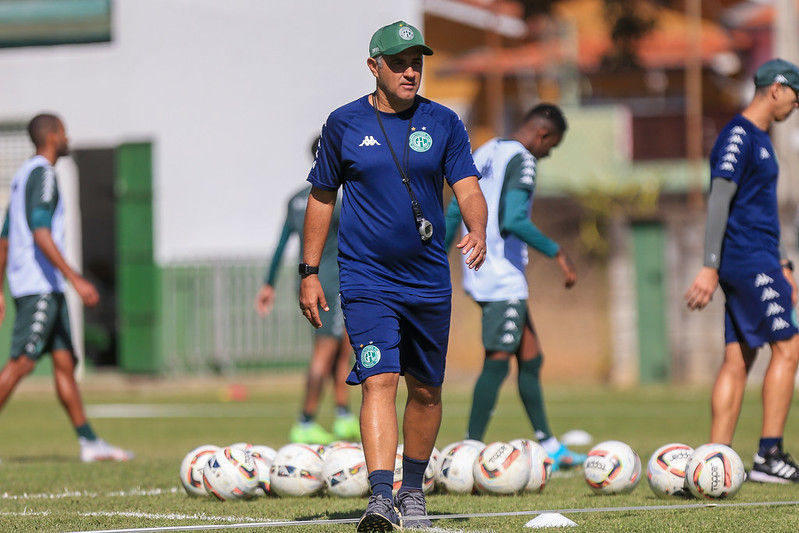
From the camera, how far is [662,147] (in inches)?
→ 1174

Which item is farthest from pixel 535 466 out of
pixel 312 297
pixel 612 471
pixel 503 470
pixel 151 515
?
pixel 151 515

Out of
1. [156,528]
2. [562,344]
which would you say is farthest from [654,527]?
[562,344]

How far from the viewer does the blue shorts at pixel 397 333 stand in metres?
6.51

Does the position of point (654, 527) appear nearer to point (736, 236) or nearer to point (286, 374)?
point (736, 236)

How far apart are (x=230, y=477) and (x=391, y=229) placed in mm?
2040

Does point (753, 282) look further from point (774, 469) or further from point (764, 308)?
point (774, 469)

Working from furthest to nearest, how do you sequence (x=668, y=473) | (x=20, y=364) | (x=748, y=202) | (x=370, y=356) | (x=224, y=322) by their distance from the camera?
(x=224, y=322) < (x=20, y=364) < (x=748, y=202) < (x=668, y=473) < (x=370, y=356)

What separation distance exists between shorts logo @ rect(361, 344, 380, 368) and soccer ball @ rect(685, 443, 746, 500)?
2034 millimetres

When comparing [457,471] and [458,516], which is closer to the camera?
[458,516]

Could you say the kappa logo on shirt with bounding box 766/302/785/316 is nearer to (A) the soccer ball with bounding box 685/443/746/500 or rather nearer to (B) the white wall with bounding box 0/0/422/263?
(A) the soccer ball with bounding box 685/443/746/500

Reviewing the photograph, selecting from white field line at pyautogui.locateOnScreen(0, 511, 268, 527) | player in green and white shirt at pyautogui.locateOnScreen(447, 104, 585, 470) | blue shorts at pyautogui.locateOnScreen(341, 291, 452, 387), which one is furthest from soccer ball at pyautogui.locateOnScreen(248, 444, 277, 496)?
player in green and white shirt at pyautogui.locateOnScreen(447, 104, 585, 470)

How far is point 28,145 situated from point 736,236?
52.3ft

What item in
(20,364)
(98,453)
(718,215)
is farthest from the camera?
(98,453)

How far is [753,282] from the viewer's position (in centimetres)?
864
